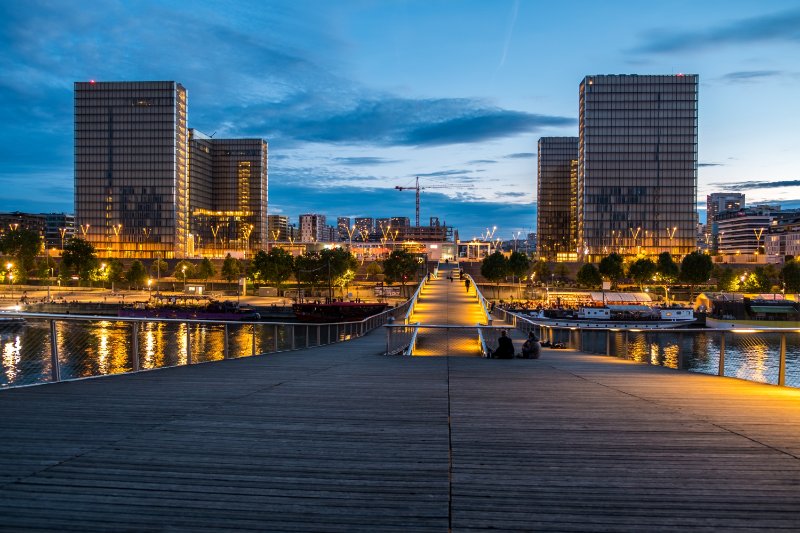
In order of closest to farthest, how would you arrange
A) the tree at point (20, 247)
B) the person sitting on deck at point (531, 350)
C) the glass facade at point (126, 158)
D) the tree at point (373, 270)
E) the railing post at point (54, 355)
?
1. the railing post at point (54, 355)
2. the person sitting on deck at point (531, 350)
3. the tree at point (20, 247)
4. the tree at point (373, 270)
5. the glass facade at point (126, 158)

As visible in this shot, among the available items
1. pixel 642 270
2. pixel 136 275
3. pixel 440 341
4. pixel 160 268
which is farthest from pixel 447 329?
pixel 160 268

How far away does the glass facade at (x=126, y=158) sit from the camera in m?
149

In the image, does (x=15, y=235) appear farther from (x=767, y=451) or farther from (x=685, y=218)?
(x=685, y=218)

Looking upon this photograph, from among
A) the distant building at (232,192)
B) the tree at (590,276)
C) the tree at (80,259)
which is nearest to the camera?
the tree at (590,276)

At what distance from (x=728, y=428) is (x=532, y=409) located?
2.34 meters

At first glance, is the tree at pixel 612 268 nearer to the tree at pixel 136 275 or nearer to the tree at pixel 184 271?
the tree at pixel 184 271

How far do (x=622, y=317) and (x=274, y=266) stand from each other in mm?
59858

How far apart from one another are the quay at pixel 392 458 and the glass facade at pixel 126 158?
493ft

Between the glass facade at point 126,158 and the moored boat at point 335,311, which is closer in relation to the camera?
the moored boat at point 335,311

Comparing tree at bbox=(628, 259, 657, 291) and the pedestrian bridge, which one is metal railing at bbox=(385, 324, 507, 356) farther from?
tree at bbox=(628, 259, 657, 291)

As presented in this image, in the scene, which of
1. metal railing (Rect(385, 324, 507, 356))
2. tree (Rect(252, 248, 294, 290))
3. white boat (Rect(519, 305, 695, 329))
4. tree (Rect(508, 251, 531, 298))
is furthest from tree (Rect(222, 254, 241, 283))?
metal railing (Rect(385, 324, 507, 356))

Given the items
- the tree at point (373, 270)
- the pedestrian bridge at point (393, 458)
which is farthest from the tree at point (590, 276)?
the pedestrian bridge at point (393, 458)

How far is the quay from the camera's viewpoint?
4.29 metres

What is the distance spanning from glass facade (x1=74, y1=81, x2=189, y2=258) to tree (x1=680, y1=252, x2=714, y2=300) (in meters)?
114
